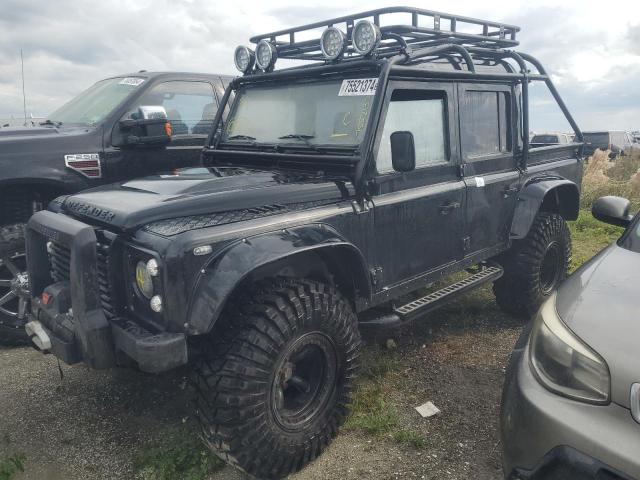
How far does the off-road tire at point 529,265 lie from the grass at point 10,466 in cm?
375

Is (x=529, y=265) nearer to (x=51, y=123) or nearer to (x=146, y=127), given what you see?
(x=146, y=127)

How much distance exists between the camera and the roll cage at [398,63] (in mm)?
3244

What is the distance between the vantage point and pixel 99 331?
2.50 m

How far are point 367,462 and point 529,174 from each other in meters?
2.86

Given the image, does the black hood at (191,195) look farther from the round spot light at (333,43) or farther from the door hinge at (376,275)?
the round spot light at (333,43)

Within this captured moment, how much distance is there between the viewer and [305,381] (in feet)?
9.72

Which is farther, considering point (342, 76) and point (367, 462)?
point (342, 76)

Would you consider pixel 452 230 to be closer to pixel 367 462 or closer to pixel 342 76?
pixel 342 76

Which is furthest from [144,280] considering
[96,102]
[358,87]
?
[96,102]

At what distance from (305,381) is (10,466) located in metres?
1.57

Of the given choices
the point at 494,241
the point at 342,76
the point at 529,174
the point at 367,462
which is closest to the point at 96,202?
the point at 342,76

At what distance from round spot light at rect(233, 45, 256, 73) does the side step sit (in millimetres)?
2080

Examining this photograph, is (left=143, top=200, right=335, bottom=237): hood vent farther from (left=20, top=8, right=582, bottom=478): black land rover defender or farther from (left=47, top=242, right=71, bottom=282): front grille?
(left=47, top=242, right=71, bottom=282): front grille

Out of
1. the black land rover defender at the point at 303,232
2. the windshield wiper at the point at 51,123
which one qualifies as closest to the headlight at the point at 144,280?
the black land rover defender at the point at 303,232
